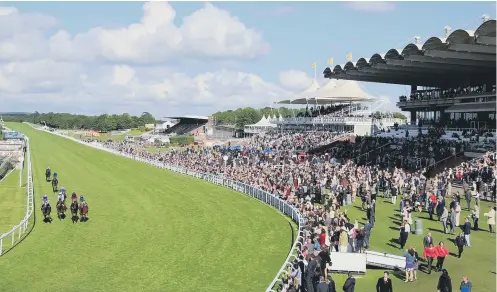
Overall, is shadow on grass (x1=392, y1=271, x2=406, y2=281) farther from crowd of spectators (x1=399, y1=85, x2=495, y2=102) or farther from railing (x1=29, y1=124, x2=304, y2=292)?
crowd of spectators (x1=399, y1=85, x2=495, y2=102)

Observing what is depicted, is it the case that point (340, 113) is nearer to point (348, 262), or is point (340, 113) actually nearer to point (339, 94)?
point (339, 94)

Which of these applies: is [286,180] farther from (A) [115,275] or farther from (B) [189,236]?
(A) [115,275]

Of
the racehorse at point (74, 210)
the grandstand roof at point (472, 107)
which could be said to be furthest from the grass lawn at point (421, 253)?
the grandstand roof at point (472, 107)

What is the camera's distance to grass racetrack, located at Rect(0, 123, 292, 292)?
14156 millimetres

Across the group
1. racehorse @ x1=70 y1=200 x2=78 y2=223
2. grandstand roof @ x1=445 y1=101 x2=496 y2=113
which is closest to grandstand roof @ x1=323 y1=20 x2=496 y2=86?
grandstand roof @ x1=445 y1=101 x2=496 y2=113

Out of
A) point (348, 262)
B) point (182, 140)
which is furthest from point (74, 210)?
point (182, 140)

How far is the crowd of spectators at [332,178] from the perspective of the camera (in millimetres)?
15055

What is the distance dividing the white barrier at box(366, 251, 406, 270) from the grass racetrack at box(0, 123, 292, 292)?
8.16 feet

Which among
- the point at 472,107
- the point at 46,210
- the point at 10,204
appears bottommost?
the point at 10,204

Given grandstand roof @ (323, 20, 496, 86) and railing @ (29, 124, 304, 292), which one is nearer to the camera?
railing @ (29, 124, 304, 292)

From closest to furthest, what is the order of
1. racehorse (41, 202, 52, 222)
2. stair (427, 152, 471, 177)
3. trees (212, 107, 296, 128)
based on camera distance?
racehorse (41, 202, 52, 222) → stair (427, 152, 471, 177) → trees (212, 107, 296, 128)

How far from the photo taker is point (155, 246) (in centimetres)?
1769

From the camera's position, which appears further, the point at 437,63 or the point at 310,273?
the point at 437,63

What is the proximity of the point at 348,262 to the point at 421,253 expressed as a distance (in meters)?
2.80
